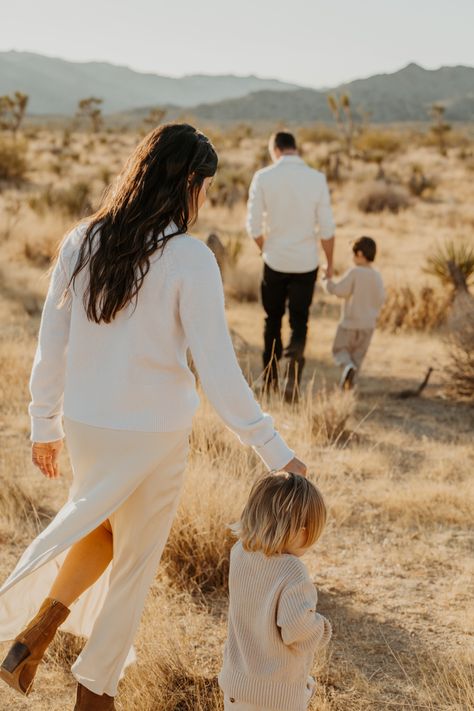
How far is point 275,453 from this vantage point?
245 centimetres

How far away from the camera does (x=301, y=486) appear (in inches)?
86.4

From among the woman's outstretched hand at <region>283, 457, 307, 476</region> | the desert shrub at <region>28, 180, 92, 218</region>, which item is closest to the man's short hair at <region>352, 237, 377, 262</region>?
the woman's outstretched hand at <region>283, 457, 307, 476</region>

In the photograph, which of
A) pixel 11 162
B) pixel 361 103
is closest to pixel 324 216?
pixel 11 162

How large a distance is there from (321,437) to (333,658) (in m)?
2.52

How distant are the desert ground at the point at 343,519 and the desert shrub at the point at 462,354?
0.25 ft

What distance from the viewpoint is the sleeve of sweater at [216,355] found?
235cm

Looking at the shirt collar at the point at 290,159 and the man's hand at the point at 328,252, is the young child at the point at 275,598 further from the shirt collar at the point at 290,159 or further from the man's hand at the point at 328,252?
the shirt collar at the point at 290,159

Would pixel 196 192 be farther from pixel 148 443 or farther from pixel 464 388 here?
pixel 464 388

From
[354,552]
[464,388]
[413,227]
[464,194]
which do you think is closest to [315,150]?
[464,194]

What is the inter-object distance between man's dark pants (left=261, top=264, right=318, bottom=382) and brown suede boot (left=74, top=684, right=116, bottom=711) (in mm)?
4186

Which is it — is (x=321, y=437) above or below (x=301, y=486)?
below

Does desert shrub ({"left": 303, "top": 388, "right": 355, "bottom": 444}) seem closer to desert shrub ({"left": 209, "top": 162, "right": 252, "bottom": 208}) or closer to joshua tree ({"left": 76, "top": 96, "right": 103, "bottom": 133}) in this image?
desert shrub ({"left": 209, "top": 162, "right": 252, "bottom": 208})

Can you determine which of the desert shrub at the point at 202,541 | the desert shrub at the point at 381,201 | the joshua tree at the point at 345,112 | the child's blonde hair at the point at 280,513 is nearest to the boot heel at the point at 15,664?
the child's blonde hair at the point at 280,513

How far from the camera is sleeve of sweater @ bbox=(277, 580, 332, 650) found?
7.07 feet
